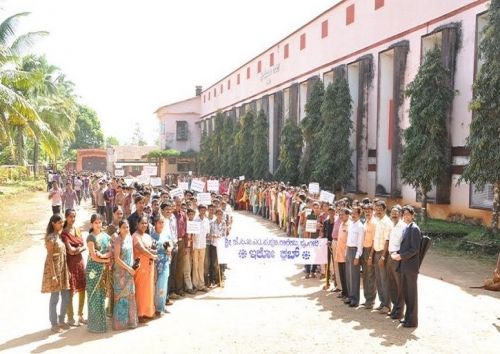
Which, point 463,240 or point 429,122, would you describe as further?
point 429,122

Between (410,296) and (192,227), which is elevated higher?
(192,227)

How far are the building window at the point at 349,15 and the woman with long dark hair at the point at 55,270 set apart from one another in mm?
20929

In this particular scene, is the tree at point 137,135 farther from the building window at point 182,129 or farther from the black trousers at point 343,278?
the black trousers at point 343,278

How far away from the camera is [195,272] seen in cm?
983

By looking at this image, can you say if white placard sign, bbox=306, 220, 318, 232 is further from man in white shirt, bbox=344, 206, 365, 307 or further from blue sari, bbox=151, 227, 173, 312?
blue sari, bbox=151, 227, 173, 312

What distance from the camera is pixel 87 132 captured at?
7556 cm

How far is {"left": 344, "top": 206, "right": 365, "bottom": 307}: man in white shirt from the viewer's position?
882cm

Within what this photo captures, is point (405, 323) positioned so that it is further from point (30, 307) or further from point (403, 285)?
point (30, 307)

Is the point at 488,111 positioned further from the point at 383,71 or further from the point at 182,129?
the point at 182,129

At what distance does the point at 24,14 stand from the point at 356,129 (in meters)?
15.3

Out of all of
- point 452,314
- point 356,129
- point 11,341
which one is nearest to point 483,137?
point 452,314

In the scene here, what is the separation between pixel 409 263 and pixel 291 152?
2094cm

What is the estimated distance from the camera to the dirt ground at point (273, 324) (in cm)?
690

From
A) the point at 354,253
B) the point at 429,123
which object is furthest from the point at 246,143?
the point at 354,253
